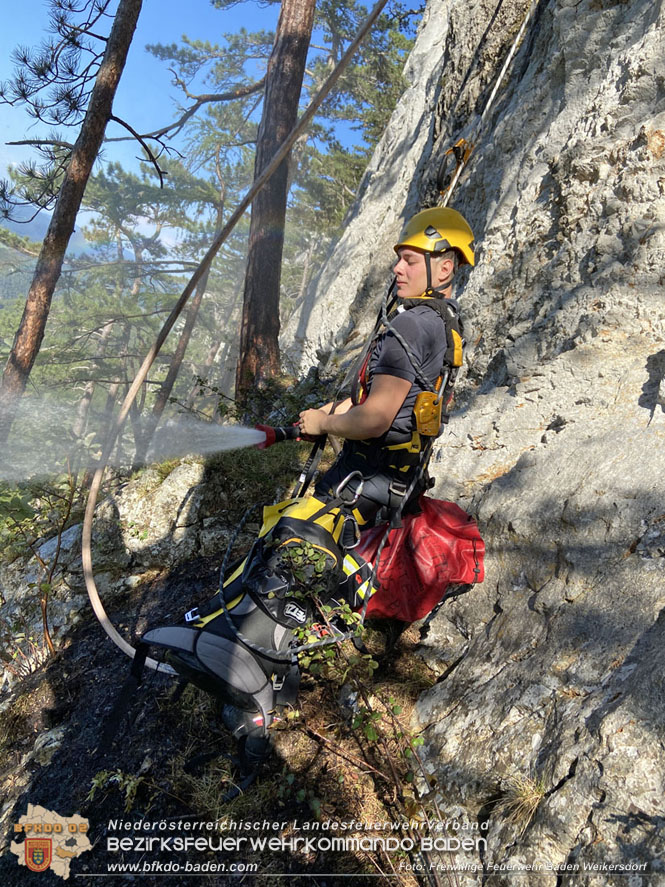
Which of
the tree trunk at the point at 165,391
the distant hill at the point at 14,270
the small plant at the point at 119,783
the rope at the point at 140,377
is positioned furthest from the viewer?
the distant hill at the point at 14,270

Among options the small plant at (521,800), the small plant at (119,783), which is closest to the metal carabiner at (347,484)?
the small plant at (521,800)

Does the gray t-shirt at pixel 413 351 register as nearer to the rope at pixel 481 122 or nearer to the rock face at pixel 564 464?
the rock face at pixel 564 464

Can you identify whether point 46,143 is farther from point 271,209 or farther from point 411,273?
point 411,273

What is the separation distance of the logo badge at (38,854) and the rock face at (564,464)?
225 centimetres

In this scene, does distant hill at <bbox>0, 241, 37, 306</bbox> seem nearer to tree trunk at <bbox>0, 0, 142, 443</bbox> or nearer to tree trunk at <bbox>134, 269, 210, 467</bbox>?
tree trunk at <bbox>134, 269, 210, 467</bbox>

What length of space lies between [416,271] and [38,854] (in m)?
4.09

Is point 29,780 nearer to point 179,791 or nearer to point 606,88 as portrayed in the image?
point 179,791

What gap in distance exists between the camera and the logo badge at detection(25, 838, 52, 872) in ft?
8.65

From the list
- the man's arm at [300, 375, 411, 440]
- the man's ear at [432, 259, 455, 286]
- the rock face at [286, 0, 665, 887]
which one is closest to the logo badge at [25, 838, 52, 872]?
the rock face at [286, 0, 665, 887]

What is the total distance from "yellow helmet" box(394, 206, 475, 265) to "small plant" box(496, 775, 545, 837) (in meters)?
2.70

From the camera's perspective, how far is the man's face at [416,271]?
115 inches

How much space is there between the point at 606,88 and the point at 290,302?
34849mm

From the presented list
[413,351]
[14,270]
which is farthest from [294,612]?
[14,270]

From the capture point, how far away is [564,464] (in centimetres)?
296
